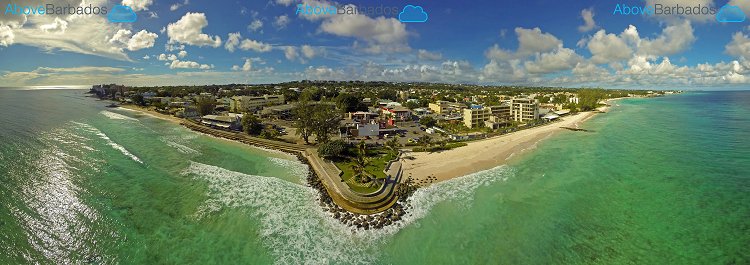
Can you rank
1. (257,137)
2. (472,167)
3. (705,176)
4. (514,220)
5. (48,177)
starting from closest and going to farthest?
1. (514,220)
2. (48,177)
3. (705,176)
4. (472,167)
5. (257,137)

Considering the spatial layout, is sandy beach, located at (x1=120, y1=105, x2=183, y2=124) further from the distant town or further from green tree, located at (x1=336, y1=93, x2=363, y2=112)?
green tree, located at (x1=336, y1=93, x2=363, y2=112)

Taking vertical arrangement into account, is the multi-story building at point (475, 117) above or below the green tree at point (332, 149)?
above

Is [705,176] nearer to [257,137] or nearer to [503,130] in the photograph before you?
[503,130]

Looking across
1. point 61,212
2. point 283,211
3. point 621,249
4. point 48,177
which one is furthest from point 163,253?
point 621,249

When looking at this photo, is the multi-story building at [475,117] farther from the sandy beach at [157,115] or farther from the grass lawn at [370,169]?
the sandy beach at [157,115]

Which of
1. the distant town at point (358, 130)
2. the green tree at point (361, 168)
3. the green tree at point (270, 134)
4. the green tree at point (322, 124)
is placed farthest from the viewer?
the green tree at point (270, 134)

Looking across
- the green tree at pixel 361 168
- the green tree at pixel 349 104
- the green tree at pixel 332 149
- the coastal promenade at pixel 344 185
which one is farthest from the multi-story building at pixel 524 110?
the green tree at pixel 332 149
